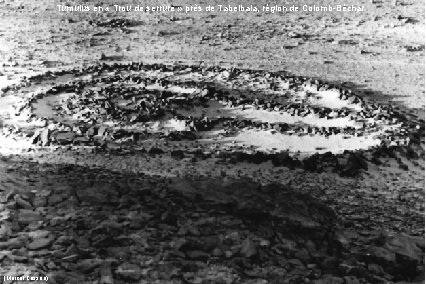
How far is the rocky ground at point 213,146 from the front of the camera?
7.89 metres

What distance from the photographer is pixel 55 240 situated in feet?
25.6

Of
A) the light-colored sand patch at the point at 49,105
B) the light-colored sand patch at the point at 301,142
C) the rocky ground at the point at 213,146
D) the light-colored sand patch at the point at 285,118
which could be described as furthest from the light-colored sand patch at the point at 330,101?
the light-colored sand patch at the point at 49,105

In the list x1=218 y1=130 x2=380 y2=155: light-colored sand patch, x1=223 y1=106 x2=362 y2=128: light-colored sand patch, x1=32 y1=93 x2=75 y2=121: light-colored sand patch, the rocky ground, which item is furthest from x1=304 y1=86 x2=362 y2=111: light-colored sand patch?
x1=32 y1=93 x2=75 y2=121: light-colored sand patch

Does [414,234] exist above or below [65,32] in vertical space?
below

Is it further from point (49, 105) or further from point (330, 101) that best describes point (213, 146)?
point (49, 105)

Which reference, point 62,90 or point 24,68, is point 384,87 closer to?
point 62,90

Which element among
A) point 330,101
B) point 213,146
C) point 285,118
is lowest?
point 213,146

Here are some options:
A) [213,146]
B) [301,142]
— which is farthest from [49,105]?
[301,142]

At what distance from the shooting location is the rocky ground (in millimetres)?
7891

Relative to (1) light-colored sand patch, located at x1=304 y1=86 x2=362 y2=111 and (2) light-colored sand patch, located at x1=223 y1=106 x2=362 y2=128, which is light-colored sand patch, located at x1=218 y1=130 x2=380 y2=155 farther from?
(1) light-colored sand patch, located at x1=304 y1=86 x2=362 y2=111

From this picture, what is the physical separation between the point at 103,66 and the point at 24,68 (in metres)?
2.24

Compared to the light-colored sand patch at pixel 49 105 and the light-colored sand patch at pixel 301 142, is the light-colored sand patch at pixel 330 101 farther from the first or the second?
the light-colored sand patch at pixel 49 105

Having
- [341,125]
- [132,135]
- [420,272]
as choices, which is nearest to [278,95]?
[341,125]

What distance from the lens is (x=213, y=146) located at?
1263cm
